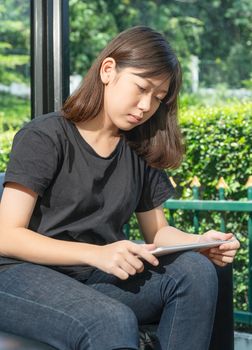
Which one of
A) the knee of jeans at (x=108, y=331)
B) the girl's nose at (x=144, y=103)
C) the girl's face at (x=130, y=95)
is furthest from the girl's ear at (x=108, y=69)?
the knee of jeans at (x=108, y=331)

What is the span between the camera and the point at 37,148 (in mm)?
2299

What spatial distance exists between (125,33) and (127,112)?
9.4 inches

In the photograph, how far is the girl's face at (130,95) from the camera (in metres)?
2.37

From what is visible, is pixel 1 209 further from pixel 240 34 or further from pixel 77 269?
pixel 240 34

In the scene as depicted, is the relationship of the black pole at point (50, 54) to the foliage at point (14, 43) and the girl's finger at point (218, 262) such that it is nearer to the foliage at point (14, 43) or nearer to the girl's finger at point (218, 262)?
the girl's finger at point (218, 262)

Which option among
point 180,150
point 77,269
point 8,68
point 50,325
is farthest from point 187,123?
point 8,68

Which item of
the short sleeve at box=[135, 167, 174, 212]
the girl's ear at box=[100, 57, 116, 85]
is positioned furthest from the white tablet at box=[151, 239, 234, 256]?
the girl's ear at box=[100, 57, 116, 85]

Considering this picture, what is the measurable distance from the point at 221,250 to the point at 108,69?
64cm

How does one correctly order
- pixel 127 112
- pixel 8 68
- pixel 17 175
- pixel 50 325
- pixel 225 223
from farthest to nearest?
pixel 8 68 → pixel 225 223 → pixel 127 112 → pixel 17 175 → pixel 50 325

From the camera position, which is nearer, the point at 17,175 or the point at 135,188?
the point at 17,175

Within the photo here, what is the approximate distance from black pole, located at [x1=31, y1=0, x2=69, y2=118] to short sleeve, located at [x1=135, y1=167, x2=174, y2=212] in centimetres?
83

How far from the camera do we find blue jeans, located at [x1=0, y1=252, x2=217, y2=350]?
2.02m

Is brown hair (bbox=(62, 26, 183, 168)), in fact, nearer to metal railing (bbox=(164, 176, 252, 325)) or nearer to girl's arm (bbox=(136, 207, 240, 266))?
girl's arm (bbox=(136, 207, 240, 266))

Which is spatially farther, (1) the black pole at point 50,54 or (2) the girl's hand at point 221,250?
(1) the black pole at point 50,54
